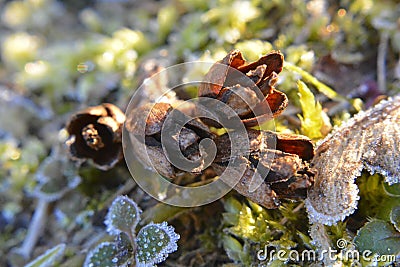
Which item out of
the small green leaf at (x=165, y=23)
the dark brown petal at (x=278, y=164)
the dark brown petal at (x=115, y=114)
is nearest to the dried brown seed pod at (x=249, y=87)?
the dark brown petal at (x=278, y=164)

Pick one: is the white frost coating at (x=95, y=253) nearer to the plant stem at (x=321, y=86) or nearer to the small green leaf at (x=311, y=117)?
the small green leaf at (x=311, y=117)

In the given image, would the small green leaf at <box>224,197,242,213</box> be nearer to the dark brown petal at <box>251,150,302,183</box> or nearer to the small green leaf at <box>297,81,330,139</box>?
the dark brown petal at <box>251,150,302,183</box>

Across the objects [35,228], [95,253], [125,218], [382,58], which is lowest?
[35,228]

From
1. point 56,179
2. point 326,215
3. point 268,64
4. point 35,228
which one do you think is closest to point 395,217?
point 326,215

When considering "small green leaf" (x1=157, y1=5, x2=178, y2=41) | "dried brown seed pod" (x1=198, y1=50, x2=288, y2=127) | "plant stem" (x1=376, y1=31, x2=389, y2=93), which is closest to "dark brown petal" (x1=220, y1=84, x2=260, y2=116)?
"dried brown seed pod" (x1=198, y1=50, x2=288, y2=127)

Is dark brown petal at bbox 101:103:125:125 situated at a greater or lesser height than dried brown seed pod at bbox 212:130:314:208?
lesser

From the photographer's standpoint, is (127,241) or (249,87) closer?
(249,87)

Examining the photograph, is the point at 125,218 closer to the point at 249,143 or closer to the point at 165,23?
the point at 249,143
